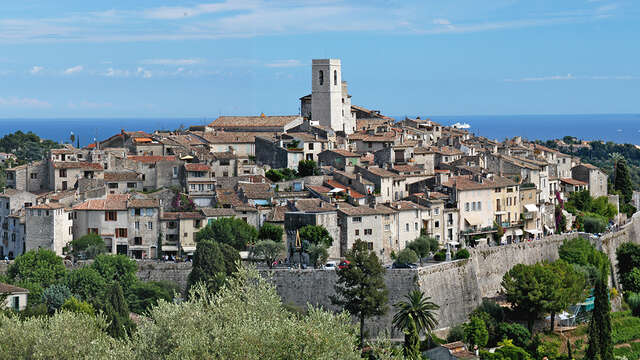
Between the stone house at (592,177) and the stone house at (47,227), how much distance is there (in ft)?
119

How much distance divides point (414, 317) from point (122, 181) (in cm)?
1976

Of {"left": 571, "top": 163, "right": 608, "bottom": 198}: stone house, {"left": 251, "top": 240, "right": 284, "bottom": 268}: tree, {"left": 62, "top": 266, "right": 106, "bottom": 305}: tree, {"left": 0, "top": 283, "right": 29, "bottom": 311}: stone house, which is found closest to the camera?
{"left": 0, "top": 283, "right": 29, "bottom": 311}: stone house

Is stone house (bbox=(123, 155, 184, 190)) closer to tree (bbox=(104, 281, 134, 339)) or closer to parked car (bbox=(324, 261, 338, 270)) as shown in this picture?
tree (bbox=(104, 281, 134, 339))

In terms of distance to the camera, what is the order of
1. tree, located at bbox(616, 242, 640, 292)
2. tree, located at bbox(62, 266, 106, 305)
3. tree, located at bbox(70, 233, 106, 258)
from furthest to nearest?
tree, located at bbox(616, 242, 640, 292) → tree, located at bbox(70, 233, 106, 258) → tree, located at bbox(62, 266, 106, 305)

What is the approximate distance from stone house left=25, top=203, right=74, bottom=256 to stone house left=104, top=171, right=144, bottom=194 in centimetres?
457

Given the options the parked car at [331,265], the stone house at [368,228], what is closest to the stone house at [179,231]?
the parked car at [331,265]

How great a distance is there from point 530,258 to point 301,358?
30296mm

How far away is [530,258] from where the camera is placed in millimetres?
55250

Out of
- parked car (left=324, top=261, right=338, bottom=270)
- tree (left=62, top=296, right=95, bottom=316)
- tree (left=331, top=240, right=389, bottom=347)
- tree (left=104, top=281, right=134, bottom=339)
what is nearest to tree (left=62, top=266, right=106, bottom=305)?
tree (left=104, top=281, right=134, bottom=339)

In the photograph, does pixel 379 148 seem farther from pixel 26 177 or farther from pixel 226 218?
pixel 26 177

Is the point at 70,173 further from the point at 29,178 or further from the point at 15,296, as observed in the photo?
the point at 15,296

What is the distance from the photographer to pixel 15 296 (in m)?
46.2

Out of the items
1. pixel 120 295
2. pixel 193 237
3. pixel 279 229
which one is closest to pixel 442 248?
pixel 279 229

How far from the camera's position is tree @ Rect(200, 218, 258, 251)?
1986 inches
